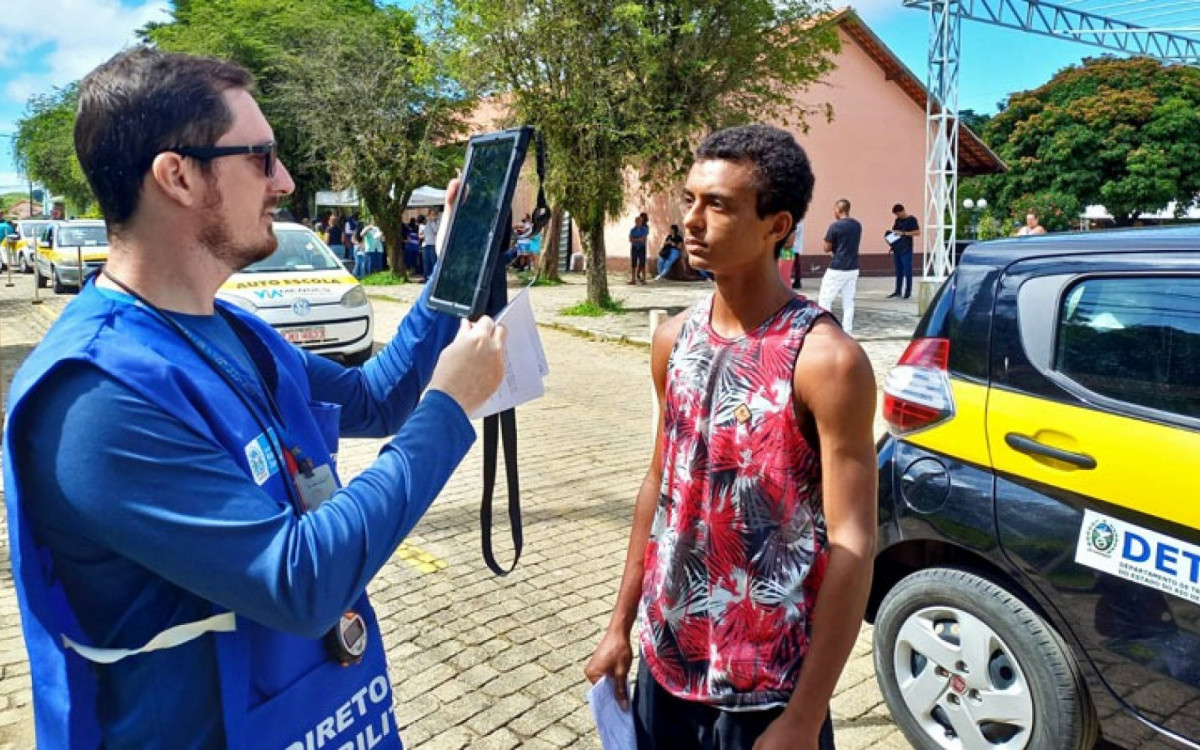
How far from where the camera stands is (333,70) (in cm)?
2164

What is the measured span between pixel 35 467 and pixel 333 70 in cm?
2245

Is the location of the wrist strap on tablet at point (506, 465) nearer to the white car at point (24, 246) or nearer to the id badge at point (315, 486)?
the id badge at point (315, 486)

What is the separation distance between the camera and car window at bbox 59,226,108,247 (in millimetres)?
21453

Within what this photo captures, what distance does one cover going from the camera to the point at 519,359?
1729 mm

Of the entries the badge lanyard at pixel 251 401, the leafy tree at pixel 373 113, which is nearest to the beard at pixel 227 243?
the badge lanyard at pixel 251 401

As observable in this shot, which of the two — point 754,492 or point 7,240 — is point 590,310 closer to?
point 754,492

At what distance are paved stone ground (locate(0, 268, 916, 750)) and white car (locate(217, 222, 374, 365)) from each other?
2.52m

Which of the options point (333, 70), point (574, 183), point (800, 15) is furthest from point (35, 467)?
point (333, 70)

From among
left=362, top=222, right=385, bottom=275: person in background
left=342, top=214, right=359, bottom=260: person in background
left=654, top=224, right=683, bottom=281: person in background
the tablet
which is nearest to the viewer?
the tablet

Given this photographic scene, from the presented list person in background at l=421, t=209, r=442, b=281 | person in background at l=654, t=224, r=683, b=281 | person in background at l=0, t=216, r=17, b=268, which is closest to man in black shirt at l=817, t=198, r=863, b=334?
person in background at l=654, t=224, r=683, b=281

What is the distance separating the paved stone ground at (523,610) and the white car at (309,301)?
2.52m

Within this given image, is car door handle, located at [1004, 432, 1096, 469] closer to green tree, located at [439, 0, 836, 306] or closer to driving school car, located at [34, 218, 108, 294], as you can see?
green tree, located at [439, 0, 836, 306]

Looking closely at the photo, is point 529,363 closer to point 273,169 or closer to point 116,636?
point 273,169

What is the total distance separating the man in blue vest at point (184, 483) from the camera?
3.97ft
